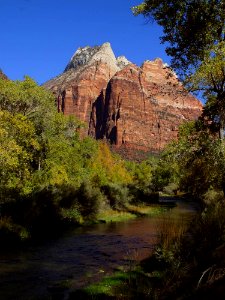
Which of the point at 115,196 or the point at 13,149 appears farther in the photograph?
the point at 115,196

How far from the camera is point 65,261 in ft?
72.4

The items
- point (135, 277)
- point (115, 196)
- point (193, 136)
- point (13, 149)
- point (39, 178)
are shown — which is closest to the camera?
point (135, 277)

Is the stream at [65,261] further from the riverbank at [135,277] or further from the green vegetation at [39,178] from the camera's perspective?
the green vegetation at [39,178]

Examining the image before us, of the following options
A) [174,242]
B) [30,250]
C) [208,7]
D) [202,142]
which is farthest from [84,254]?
[208,7]

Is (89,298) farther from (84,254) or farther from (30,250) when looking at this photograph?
(30,250)

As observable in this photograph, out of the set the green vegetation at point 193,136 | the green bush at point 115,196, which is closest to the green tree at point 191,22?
the green vegetation at point 193,136

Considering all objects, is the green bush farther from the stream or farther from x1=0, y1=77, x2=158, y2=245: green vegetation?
the stream

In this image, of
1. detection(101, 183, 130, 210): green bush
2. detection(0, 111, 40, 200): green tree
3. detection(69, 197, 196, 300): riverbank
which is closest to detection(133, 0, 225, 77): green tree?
detection(69, 197, 196, 300): riverbank

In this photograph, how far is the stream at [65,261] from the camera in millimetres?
16047

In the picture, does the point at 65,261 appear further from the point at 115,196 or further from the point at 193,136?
the point at 115,196

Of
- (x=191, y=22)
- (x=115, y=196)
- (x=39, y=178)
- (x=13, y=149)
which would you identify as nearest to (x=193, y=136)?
(x=191, y=22)

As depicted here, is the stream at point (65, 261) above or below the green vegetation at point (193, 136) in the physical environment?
below

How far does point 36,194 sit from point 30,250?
46.0 feet

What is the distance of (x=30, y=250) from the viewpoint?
2536cm
